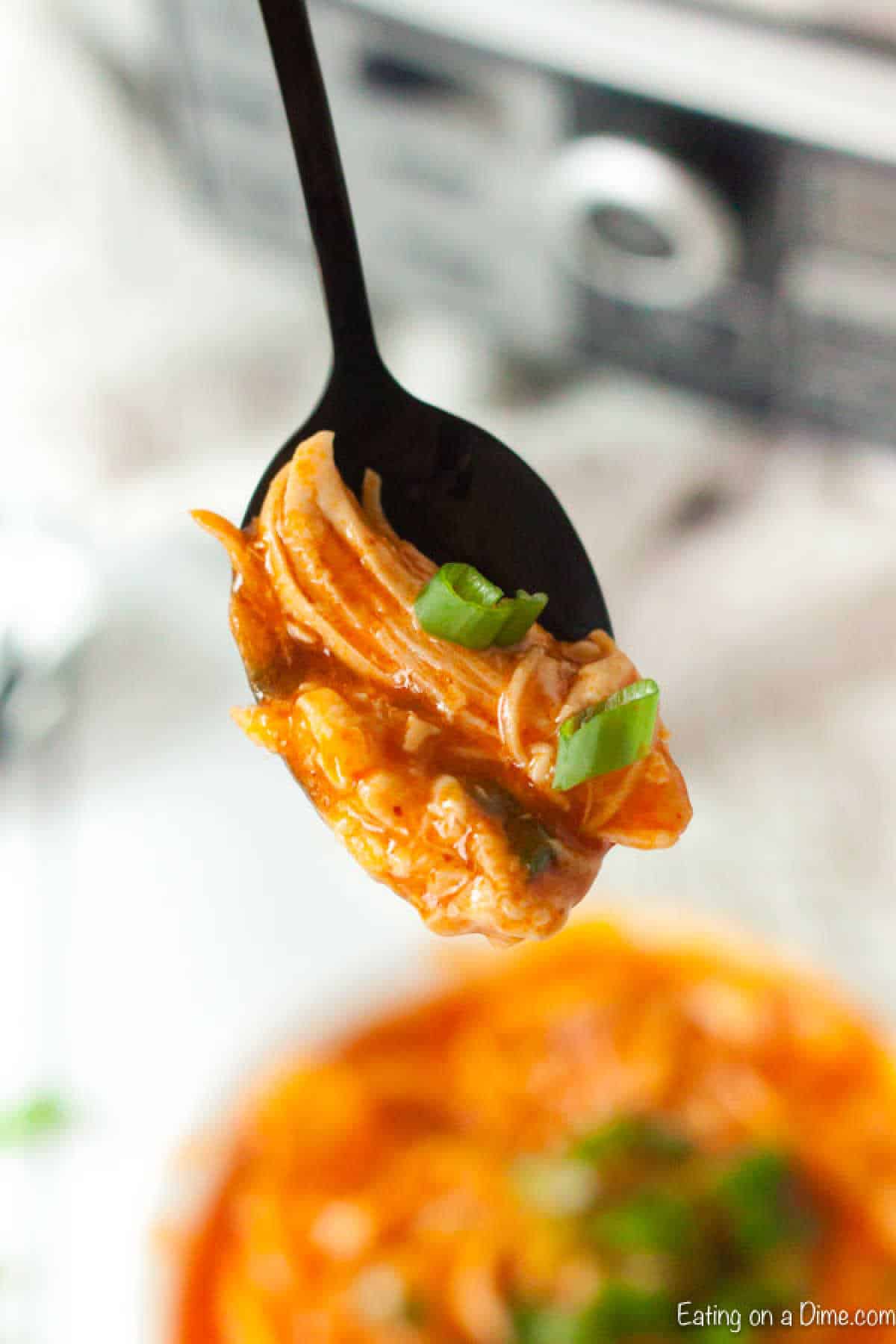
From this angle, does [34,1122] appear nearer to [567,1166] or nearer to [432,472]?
[567,1166]

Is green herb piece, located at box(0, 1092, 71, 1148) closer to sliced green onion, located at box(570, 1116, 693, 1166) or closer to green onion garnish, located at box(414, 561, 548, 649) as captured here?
sliced green onion, located at box(570, 1116, 693, 1166)

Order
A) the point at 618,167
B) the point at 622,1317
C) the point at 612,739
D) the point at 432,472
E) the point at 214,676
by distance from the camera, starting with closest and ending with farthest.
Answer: the point at 612,739 → the point at 432,472 → the point at 618,167 → the point at 622,1317 → the point at 214,676

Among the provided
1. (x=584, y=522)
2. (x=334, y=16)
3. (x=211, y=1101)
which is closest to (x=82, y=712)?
(x=211, y=1101)

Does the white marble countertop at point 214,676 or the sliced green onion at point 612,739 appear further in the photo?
the white marble countertop at point 214,676

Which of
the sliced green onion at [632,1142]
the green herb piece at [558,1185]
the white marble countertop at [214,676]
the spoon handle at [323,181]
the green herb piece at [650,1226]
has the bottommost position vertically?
the green herb piece at [650,1226]

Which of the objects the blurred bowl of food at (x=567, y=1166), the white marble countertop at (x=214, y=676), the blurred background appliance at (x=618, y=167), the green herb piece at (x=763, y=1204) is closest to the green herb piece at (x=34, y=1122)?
the white marble countertop at (x=214, y=676)

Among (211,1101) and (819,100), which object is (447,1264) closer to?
(211,1101)

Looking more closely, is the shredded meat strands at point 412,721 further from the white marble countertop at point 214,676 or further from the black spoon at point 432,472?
the white marble countertop at point 214,676

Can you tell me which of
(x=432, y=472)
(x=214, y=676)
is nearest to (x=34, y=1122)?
(x=214, y=676)
